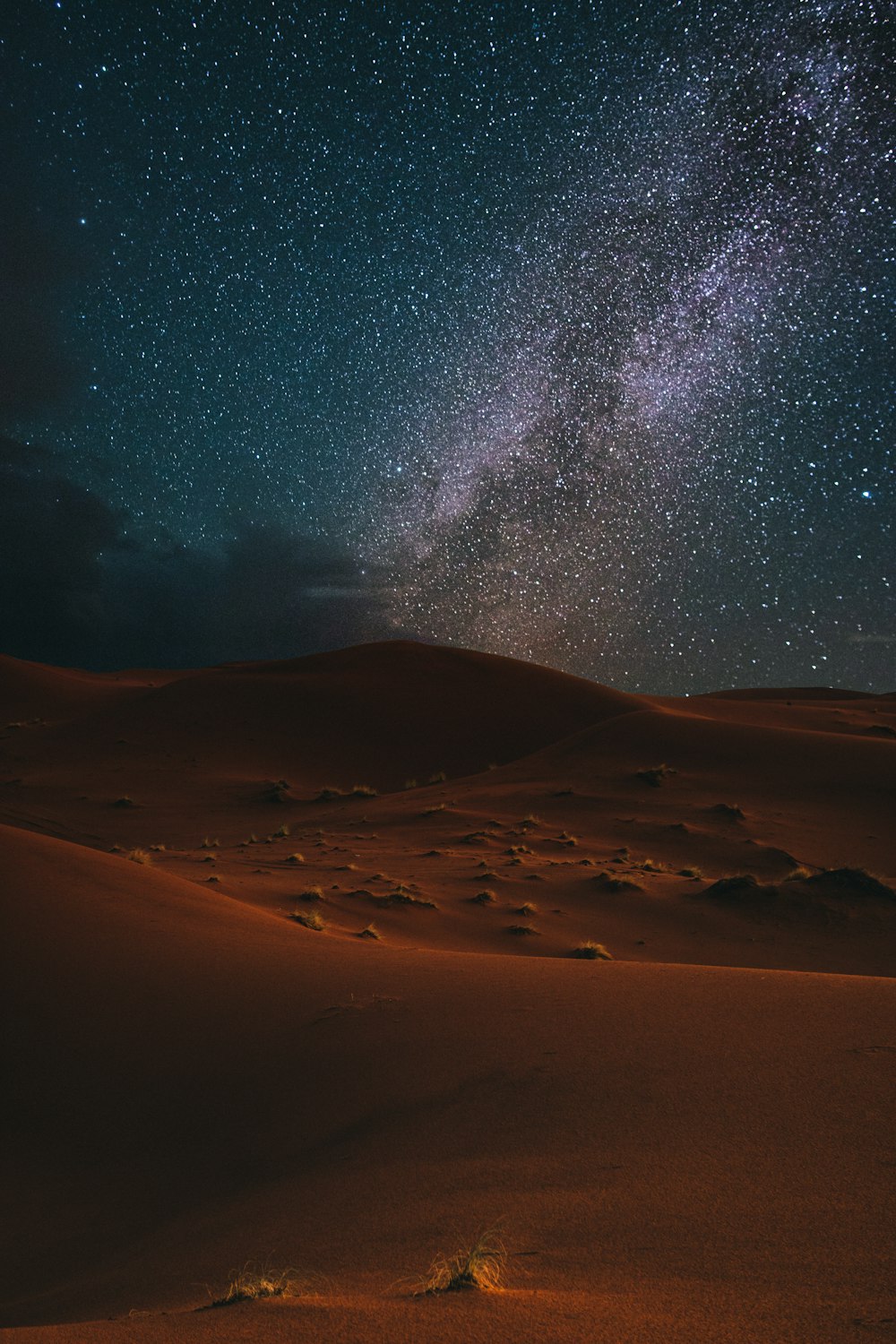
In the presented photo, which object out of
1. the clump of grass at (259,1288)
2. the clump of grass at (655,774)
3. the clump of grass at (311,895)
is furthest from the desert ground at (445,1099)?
the clump of grass at (655,774)

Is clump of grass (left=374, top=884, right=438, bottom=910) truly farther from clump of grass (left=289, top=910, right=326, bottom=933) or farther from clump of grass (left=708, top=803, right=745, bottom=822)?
clump of grass (left=708, top=803, right=745, bottom=822)

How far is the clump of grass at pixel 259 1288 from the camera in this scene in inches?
125

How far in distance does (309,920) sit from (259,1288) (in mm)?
8980

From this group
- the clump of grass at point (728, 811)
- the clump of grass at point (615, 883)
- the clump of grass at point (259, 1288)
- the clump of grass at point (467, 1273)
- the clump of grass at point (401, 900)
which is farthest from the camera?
the clump of grass at point (728, 811)

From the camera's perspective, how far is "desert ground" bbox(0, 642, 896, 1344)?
308 cm

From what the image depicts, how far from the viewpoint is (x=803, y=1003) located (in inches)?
264

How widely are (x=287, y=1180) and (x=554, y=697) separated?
43.5 meters

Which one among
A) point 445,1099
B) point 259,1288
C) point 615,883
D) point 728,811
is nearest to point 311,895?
point 615,883

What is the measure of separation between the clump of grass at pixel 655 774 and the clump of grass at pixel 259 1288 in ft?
75.1

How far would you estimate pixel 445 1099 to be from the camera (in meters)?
5.48

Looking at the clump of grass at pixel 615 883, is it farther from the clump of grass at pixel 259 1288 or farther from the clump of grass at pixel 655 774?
the clump of grass at pixel 259 1288

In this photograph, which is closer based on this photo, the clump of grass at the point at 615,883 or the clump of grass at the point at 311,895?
the clump of grass at the point at 311,895

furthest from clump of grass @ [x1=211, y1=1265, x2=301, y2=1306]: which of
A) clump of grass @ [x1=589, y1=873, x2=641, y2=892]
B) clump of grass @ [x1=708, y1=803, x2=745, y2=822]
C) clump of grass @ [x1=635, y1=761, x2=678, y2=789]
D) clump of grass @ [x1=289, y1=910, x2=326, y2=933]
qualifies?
clump of grass @ [x1=635, y1=761, x2=678, y2=789]

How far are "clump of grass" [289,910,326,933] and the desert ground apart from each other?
8cm
